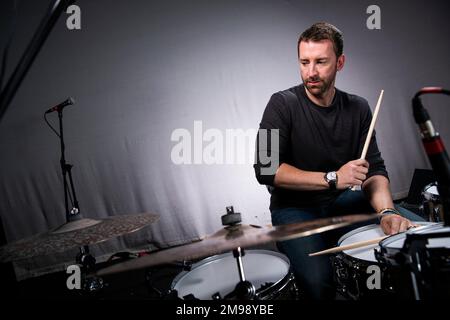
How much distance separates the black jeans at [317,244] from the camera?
3.58 ft

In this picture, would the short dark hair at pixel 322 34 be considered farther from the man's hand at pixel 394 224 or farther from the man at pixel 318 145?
the man's hand at pixel 394 224

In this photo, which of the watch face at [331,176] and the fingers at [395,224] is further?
the watch face at [331,176]

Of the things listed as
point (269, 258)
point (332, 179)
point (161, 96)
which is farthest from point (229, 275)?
point (161, 96)

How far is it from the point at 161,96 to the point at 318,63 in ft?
6.22

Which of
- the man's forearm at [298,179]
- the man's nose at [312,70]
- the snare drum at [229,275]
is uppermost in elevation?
the man's nose at [312,70]

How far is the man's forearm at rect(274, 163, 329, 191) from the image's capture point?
1.34 meters

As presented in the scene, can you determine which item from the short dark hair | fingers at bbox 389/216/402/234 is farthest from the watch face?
the short dark hair

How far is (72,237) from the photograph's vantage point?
1067 millimetres

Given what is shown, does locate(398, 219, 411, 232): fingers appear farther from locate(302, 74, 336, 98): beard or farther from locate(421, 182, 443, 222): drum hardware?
locate(302, 74, 336, 98): beard

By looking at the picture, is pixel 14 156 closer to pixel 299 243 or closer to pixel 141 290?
pixel 141 290

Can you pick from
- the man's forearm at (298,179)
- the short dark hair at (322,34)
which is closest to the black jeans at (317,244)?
the man's forearm at (298,179)

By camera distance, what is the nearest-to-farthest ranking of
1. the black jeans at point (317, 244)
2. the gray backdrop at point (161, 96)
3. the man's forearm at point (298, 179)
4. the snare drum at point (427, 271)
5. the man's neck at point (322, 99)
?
the snare drum at point (427, 271) → the black jeans at point (317, 244) → the man's forearm at point (298, 179) → the man's neck at point (322, 99) → the gray backdrop at point (161, 96)

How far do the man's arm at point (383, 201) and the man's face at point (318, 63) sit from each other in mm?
528
